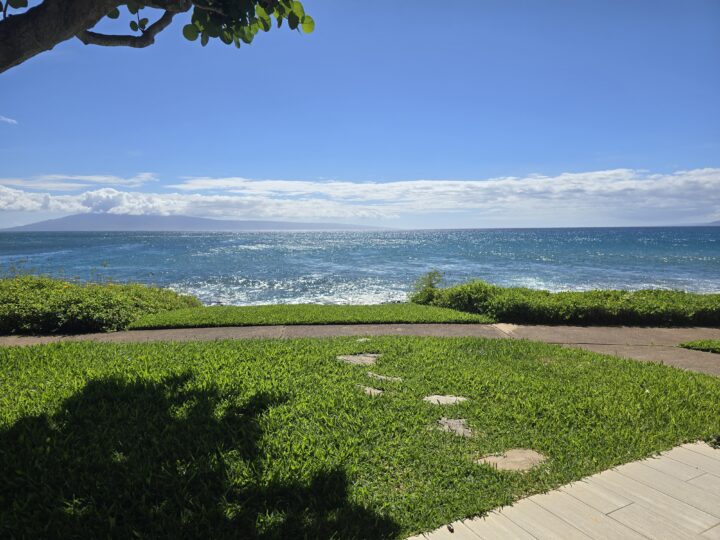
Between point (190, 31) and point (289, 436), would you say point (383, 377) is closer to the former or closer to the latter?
point (289, 436)

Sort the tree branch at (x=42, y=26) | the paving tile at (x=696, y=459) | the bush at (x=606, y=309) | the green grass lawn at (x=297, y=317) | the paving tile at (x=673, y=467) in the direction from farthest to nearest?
the bush at (x=606, y=309) < the green grass lawn at (x=297, y=317) < the paving tile at (x=696, y=459) < the paving tile at (x=673, y=467) < the tree branch at (x=42, y=26)

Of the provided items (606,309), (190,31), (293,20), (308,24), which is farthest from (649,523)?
(606,309)

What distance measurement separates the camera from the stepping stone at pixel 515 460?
3732mm

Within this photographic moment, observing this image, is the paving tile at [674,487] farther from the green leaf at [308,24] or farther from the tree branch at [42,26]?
the tree branch at [42,26]

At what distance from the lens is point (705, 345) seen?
854 centimetres

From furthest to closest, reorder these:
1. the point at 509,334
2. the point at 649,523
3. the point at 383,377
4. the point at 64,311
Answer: the point at 64,311, the point at 509,334, the point at 383,377, the point at 649,523

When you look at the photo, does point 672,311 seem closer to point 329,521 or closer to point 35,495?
point 329,521

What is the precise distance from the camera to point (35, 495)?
121 inches

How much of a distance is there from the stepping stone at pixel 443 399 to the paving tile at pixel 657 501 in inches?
69.1

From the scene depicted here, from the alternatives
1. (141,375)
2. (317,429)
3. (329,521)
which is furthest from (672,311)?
(141,375)

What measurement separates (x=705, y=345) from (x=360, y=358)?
23.4 ft

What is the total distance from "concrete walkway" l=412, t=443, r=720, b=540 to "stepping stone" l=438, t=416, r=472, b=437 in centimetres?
108

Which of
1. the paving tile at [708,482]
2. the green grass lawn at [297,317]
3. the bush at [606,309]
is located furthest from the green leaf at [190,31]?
the bush at [606,309]

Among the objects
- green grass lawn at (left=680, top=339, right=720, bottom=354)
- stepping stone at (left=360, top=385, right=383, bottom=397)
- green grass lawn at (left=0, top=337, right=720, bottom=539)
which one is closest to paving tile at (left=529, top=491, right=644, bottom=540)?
green grass lawn at (left=0, top=337, right=720, bottom=539)
